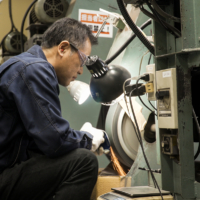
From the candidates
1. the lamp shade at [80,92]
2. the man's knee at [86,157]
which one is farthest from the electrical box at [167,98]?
the lamp shade at [80,92]

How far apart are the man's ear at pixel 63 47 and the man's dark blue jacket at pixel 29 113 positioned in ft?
0.81

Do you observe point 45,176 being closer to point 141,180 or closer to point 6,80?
point 6,80

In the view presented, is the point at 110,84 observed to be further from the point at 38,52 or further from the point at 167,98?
the point at 167,98

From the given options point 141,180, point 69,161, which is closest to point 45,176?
point 69,161

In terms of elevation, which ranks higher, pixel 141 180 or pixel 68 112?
pixel 68 112

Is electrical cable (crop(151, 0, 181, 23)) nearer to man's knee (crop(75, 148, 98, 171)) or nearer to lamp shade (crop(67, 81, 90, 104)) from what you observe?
man's knee (crop(75, 148, 98, 171))

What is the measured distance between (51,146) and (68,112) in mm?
1220

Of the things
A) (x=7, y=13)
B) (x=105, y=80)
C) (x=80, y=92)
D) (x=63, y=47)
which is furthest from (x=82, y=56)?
(x=7, y=13)

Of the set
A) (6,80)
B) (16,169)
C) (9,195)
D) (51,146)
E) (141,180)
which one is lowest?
(141,180)

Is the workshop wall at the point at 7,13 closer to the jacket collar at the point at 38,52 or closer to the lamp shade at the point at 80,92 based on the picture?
the lamp shade at the point at 80,92

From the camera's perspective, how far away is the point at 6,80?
1239 millimetres

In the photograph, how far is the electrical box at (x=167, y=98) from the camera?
1134 mm

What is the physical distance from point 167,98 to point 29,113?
0.59m

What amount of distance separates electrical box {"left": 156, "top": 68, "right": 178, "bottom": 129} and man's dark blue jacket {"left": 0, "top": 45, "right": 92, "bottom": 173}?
429 mm
